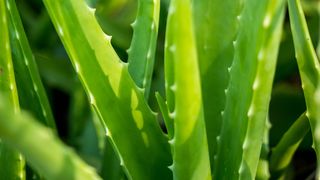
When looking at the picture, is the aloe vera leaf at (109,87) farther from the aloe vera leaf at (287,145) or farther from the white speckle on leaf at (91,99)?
the aloe vera leaf at (287,145)

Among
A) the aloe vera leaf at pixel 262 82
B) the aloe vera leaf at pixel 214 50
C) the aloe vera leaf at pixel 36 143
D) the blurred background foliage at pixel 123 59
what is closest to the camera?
the aloe vera leaf at pixel 36 143

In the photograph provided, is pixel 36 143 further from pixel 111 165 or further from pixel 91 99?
pixel 111 165

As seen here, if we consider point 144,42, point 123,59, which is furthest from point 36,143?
point 123,59

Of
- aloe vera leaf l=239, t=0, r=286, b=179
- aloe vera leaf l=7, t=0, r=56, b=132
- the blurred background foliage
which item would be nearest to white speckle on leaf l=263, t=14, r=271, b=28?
aloe vera leaf l=239, t=0, r=286, b=179

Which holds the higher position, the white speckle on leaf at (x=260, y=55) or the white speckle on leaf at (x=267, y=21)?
the white speckle on leaf at (x=267, y=21)

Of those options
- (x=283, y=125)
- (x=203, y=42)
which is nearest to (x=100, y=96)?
(x=203, y=42)

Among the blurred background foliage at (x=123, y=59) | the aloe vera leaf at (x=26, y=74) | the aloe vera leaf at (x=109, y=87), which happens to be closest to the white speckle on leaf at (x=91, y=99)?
the aloe vera leaf at (x=109, y=87)
